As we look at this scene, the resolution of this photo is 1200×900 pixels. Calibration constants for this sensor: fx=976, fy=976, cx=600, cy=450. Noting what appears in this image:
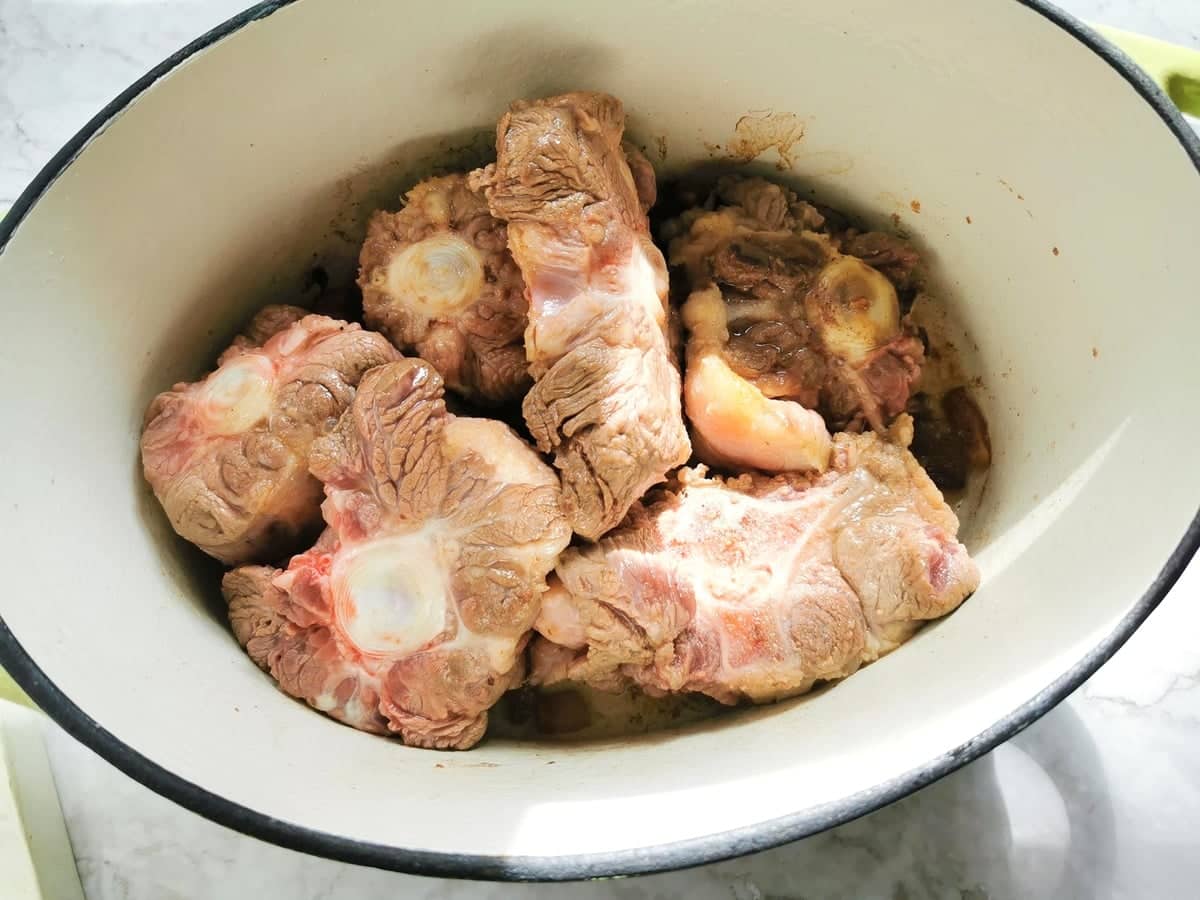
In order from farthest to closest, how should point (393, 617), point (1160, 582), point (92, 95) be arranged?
point (92, 95), point (393, 617), point (1160, 582)

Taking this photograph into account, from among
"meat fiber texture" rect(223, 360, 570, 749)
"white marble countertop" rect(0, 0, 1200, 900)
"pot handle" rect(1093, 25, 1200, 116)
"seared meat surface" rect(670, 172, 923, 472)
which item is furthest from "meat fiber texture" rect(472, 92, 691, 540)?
"pot handle" rect(1093, 25, 1200, 116)

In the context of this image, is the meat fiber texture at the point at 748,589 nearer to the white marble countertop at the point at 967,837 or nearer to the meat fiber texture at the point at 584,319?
the meat fiber texture at the point at 584,319

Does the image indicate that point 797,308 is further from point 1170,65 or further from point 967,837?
point 967,837

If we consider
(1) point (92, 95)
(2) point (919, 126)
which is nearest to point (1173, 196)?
(2) point (919, 126)

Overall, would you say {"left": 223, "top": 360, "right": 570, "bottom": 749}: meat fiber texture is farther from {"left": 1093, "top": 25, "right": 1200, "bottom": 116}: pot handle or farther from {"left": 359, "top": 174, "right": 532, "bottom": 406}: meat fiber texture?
{"left": 1093, "top": 25, "right": 1200, "bottom": 116}: pot handle

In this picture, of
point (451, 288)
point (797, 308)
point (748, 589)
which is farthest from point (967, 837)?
point (451, 288)

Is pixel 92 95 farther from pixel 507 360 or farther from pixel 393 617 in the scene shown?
pixel 393 617
